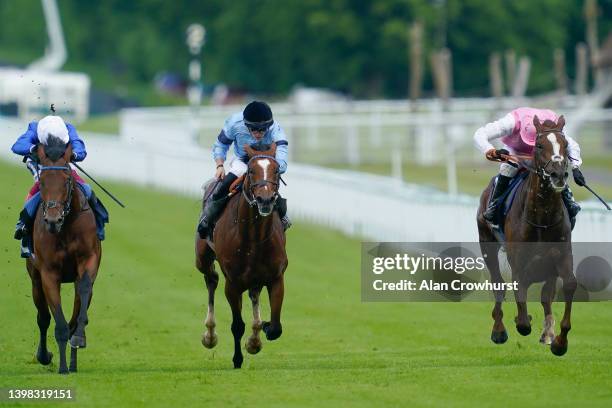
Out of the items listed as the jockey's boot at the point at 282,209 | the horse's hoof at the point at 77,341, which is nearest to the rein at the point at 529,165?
the jockey's boot at the point at 282,209

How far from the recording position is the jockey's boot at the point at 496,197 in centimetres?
1530

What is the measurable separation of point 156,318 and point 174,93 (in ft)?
209

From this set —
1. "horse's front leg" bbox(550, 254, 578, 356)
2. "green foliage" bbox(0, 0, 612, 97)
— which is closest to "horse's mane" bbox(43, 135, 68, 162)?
"horse's front leg" bbox(550, 254, 578, 356)

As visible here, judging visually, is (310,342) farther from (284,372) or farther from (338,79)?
(338,79)

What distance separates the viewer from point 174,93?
269ft

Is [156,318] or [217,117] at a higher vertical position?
[217,117]

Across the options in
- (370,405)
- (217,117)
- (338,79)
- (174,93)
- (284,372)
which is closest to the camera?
(370,405)

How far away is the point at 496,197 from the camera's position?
15.4m

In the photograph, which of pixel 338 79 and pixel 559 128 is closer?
pixel 559 128

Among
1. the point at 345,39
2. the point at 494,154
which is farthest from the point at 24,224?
the point at 345,39

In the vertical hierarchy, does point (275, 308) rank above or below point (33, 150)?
below

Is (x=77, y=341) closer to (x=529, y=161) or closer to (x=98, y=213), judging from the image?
(x=98, y=213)

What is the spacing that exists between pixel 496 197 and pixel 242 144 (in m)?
2.47

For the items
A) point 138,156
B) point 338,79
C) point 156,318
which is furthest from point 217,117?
point 156,318
